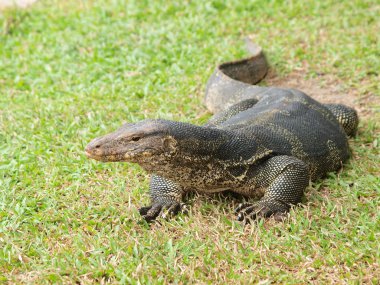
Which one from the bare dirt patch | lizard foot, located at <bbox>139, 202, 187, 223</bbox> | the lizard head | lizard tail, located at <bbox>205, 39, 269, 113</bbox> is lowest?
the bare dirt patch

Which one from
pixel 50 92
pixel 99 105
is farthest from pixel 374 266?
pixel 50 92

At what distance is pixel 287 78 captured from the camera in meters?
7.54

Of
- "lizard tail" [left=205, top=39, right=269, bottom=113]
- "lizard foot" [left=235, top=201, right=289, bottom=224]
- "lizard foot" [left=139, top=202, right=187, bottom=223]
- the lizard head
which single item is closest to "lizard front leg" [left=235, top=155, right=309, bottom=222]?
Answer: "lizard foot" [left=235, top=201, right=289, bottom=224]

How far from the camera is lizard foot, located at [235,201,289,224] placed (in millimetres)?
4520

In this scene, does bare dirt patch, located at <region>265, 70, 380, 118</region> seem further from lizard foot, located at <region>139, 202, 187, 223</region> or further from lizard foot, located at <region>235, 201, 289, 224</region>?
lizard foot, located at <region>139, 202, 187, 223</region>

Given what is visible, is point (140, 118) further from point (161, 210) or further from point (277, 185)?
point (277, 185)

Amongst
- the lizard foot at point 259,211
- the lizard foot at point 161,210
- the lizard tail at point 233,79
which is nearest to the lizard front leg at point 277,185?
the lizard foot at point 259,211

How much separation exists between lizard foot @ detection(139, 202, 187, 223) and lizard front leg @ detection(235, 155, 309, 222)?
458 millimetres

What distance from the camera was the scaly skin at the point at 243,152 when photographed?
4332 mm

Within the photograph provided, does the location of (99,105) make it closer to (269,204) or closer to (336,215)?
(269,204)

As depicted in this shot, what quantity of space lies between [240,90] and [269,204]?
2205 mm

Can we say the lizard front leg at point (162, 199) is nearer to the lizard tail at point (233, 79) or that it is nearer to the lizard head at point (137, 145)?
the lizard head at point (137, 145)

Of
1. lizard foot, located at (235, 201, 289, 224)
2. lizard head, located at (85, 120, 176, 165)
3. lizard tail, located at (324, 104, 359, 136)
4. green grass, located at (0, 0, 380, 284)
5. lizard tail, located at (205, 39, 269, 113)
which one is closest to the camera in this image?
green grass, located at (0, 0, 380, 284)

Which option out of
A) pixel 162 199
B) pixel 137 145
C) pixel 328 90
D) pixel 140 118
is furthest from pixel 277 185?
pixel 328 90
